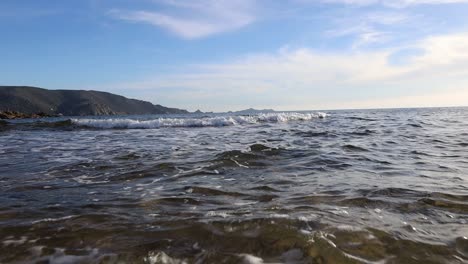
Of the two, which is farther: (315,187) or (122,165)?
(122,165)

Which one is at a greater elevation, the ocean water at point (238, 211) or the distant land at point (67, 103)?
the distant land at point (67, 103)

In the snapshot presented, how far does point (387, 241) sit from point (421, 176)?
3277 mm

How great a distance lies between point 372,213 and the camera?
13.8 feet

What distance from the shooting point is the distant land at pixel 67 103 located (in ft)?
393

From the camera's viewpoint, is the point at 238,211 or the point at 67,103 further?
the point at 67,103

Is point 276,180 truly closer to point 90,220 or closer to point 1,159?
point 90,220

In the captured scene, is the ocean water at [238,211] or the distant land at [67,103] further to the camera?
the distant land at [67,103]

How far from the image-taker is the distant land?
119875 millimetres

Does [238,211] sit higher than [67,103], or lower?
lower

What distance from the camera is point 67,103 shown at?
145875 millimetres

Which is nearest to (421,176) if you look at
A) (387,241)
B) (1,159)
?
(387,241)

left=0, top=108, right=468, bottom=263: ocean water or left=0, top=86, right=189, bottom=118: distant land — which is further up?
left=0, top=86, right=189, bottom=118: distant land

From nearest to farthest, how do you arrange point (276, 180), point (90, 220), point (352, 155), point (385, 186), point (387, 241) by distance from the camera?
point (387, 241) → point (90, 220) → point (385, 186) → point (276, 180) → point (352, 155)

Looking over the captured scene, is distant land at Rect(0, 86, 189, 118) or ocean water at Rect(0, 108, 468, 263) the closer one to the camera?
ocean water at Rect(0, 108, 468, 263)
